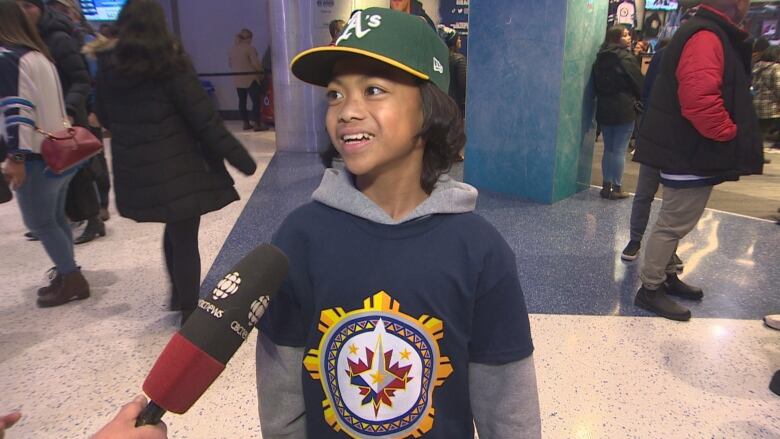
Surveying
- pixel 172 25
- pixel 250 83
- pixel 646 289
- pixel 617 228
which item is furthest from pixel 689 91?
pixel 172 25

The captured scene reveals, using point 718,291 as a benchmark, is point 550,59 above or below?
above

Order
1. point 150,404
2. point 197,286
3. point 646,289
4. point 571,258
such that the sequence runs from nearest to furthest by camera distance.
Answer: point 150,404
point 197,286
point 646,289
point 571,258

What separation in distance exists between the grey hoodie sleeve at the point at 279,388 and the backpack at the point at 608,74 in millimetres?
4359

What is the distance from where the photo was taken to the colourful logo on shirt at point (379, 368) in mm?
958

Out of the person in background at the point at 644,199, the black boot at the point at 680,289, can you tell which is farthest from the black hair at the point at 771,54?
the black boot at the point at 680,289

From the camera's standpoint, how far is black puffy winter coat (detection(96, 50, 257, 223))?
7.64 feet

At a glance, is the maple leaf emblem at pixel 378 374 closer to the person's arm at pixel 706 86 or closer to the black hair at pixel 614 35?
the person's arm at pixel 706 86

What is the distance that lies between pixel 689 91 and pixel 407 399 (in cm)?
208

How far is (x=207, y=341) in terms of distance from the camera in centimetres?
73

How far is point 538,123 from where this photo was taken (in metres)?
4.70

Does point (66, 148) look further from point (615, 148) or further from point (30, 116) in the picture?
point (615, 148)

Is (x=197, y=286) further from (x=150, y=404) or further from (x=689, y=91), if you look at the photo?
(x=689, y=91)

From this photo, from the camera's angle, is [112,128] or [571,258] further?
[571,258]

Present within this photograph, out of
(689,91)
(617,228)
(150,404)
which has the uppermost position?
(689,91)
